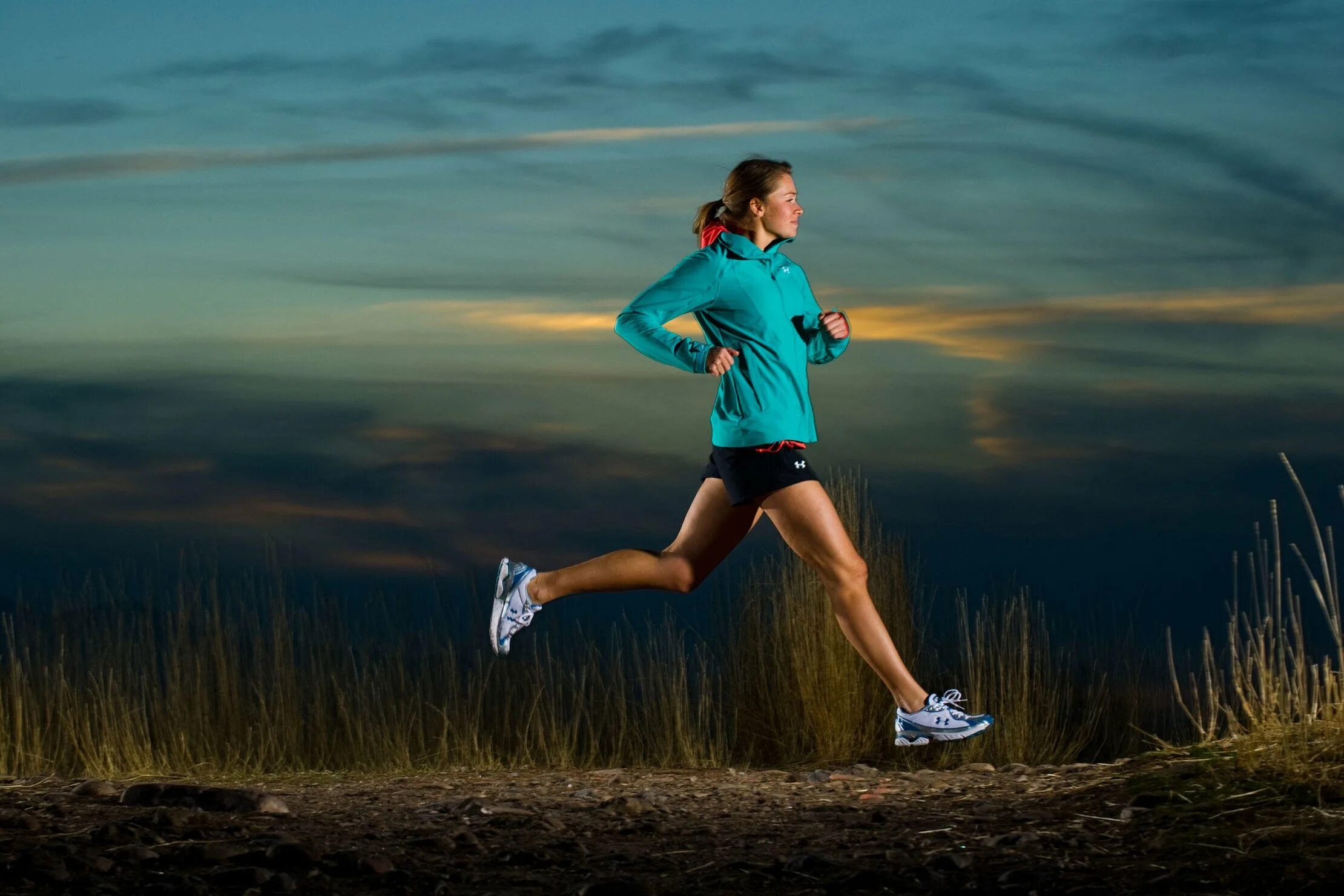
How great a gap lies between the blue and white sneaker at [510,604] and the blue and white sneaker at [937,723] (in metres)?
1.46

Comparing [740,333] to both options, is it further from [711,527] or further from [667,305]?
[711,527]

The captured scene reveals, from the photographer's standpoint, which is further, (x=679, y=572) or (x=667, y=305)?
(x=679, y=572)

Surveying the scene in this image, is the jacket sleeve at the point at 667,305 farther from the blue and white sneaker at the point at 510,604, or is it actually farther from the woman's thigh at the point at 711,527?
the blue and white sneaker at the point at 510,604

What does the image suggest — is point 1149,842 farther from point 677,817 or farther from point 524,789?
point 524,789

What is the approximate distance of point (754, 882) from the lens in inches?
143

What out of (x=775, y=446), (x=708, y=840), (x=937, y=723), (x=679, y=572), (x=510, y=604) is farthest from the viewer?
(x=510, y=604)

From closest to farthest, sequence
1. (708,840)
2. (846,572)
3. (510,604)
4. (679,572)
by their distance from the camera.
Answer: (708,840), (846,572), (679,572), (510,604)

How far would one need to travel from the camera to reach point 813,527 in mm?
4852

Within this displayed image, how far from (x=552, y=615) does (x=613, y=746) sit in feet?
2.28

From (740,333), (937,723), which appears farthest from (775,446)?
(937,723)

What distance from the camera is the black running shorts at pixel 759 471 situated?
15.8 ft

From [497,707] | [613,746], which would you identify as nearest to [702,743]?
[613,746]

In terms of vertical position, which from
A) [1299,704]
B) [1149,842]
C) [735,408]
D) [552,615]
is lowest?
[1149,842]

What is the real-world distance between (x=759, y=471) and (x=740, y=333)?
0.47 m
